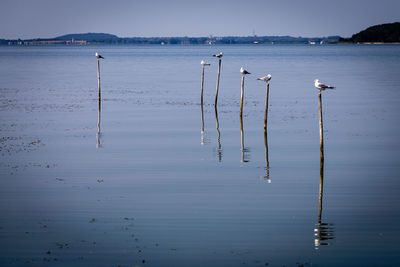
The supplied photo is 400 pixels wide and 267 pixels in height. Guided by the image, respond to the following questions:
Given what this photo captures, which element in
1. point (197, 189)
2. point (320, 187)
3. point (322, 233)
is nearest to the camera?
point (322, 233)

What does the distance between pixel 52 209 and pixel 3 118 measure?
942 inches

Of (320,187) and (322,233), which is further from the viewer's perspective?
(320,187)

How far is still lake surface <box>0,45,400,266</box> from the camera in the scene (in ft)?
52.0

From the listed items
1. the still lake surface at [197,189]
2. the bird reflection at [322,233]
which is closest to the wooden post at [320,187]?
the bird reflection at [322,233]

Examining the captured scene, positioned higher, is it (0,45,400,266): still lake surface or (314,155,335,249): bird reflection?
(0,45,400,266): still lake surface

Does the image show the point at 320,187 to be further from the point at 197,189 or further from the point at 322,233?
the point at 322,233

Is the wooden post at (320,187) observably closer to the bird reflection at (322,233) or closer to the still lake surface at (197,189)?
the bird reflection at (322,233)

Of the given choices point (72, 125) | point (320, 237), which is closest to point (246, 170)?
point (320, 237)

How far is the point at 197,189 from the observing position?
891 inches

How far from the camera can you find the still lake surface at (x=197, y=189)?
→ 15.9 metres

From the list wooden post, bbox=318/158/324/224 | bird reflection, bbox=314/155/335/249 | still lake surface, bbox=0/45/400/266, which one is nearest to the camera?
still lake surface, bbox=0/45/400/266

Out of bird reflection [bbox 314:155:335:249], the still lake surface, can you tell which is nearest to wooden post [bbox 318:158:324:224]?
bird reflection [bbox 314:155:335:249]

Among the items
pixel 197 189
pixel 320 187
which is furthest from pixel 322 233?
pixel 197 189

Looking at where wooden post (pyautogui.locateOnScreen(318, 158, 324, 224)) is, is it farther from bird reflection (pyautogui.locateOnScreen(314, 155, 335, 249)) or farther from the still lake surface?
the still lake surface
